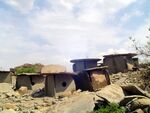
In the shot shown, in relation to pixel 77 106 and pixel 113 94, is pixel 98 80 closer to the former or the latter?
pixel 113 94

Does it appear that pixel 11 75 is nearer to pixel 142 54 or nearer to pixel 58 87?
pixel 58 87

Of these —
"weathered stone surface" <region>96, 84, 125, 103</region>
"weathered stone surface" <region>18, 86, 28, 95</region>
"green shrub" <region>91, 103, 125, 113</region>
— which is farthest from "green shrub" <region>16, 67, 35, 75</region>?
"green shrub" <region>91, 103, 125, 113</region>

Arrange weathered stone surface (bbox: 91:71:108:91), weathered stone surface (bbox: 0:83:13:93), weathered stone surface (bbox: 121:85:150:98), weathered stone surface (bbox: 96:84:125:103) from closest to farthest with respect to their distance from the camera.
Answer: weathered stone surface (bbox: 121:85:150:98) → weathered stone surface (bbox: 96:84:125:103) → weathered stone surface (bbox: 91:71:108:91) → weathered stone surface (bbox: 0:83:13:93)

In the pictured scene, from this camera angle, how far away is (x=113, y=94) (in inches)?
531

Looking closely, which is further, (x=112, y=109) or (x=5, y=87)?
(x=5, y=87)

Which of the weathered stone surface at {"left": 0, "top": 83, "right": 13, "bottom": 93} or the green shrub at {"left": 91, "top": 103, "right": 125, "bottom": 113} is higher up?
the weathered stone surface at {"left": 0, "top": 83, "right": 13, "bottom": 93}

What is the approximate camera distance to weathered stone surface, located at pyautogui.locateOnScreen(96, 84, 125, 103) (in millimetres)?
12960

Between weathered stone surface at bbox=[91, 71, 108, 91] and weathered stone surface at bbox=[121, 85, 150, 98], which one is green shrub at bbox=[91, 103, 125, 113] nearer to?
weathered stone surface at bbox=[121, 85, 150, 98]

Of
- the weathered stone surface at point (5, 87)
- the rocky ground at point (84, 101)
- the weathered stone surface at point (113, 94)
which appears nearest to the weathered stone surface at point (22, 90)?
the weathered stone surface at point (5, 87)

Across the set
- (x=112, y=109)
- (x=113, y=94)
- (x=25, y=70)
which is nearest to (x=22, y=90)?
(x=25, y=70)

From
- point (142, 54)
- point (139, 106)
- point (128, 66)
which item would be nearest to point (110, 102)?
point (139, 106)

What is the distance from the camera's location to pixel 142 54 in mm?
16891

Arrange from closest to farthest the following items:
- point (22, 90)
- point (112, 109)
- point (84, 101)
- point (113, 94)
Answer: point (112, 109), point (113, 94), point (84, 101), point (22, 90)

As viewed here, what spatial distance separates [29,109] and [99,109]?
16.0ft
